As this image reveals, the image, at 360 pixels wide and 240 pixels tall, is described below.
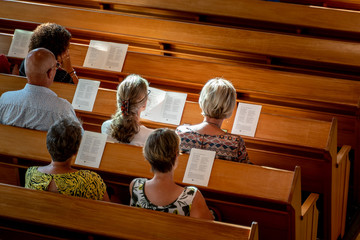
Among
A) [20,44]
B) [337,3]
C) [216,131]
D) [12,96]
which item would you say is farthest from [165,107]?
[337,3]

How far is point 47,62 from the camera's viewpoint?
6.71 ft

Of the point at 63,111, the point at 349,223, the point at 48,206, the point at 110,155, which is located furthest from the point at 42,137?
the point at 349,223

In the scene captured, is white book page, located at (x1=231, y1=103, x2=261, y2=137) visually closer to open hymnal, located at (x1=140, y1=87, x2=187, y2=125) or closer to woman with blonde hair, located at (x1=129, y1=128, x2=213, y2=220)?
open hymnal, located at (x1=140, y1=87, x2=187, y2=125)

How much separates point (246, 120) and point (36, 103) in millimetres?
883

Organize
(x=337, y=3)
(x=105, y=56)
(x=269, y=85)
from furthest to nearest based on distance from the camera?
(x=337, y=3), (x=105, y=56), (x=269, y=85)

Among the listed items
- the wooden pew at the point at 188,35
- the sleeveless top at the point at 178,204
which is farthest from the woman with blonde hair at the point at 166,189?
the wooden pew at the point at 188,35

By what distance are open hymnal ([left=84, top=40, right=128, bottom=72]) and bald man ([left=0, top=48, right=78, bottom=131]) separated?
0.55 m

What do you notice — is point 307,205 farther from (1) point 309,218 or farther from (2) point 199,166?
(2) point 199,166

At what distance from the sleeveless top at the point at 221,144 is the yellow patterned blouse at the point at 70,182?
40 centimetres

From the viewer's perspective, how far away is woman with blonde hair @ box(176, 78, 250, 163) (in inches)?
71.6

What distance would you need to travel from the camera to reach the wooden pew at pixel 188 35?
255 centimetres

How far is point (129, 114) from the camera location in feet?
6.33

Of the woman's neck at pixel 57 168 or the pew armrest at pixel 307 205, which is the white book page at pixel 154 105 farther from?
the pew armrest at pixel 307 205

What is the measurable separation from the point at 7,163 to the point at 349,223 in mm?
1666
